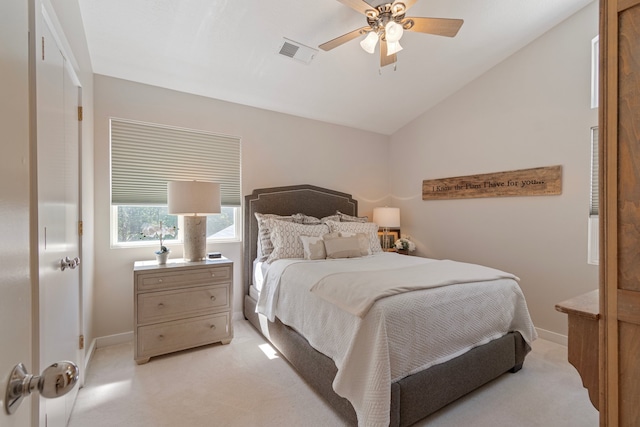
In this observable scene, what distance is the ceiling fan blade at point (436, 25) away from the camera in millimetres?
1952

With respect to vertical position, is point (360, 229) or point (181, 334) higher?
point (360, 229)

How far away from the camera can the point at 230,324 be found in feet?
9.07

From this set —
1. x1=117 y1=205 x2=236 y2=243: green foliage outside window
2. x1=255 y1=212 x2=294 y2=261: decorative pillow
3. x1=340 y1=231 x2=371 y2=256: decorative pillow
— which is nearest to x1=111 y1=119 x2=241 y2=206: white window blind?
x1=117 y1=205 x2=236 y2=243: green foliage outside window

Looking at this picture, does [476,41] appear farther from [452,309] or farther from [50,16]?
[50,16]

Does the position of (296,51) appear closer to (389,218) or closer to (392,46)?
(392,46)

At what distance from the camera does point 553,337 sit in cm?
284

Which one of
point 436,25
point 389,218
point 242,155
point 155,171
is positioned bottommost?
point 389,218

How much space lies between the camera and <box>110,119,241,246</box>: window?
281 cm

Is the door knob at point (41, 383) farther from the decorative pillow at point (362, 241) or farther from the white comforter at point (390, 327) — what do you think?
the decorative pillow at point (362, 241)

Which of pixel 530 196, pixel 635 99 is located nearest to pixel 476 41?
pixel 530 196

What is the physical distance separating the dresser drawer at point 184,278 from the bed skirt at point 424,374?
2.45 ft

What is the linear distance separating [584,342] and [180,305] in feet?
8.91

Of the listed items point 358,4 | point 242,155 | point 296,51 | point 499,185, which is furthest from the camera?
point 242,155

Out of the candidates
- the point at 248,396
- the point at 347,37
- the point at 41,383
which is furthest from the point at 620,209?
the point at 248,396
